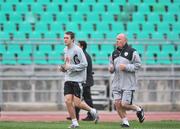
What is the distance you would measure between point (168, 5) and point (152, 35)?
1667 millimetres

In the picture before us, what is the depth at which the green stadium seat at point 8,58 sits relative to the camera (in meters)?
20.9

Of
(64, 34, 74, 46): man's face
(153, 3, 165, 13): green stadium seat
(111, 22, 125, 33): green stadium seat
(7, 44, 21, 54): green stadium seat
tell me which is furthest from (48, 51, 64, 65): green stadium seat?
(64, 34, 74, 46): man's face

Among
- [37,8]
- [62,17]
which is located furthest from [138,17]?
[37,8]

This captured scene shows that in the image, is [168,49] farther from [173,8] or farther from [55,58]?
[55,58]

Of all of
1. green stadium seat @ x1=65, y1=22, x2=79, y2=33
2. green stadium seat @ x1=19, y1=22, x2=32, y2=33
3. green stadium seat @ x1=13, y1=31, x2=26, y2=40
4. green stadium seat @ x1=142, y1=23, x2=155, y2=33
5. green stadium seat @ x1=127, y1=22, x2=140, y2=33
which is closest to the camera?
green stadium seat @ x1=13, y1=31, x2=26, y2=40

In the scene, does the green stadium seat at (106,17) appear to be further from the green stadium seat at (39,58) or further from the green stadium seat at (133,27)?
the green stadium seat at (39,58)

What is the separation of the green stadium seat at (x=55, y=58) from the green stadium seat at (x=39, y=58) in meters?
0.20

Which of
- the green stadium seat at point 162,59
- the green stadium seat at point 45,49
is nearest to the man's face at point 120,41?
the green stadium seat at point 162,59


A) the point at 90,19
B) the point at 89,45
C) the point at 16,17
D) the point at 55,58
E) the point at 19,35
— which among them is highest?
the point at 16,17

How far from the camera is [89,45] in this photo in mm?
21484

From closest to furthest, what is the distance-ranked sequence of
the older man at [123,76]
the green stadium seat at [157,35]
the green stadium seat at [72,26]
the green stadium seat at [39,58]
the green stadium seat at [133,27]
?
the older man at [123,76] < the green stadium seat at [39,58] < the green stadium seat at [72,26] < the green stadium seat at [157,35] < the green stadium seat at [133,27]

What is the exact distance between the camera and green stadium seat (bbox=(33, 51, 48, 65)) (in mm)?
21020

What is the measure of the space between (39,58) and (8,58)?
44.6 inches

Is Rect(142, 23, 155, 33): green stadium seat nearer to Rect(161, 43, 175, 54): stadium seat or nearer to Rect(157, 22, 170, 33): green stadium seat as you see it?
Rect(157, 22, 170, 33): green stadium seat
